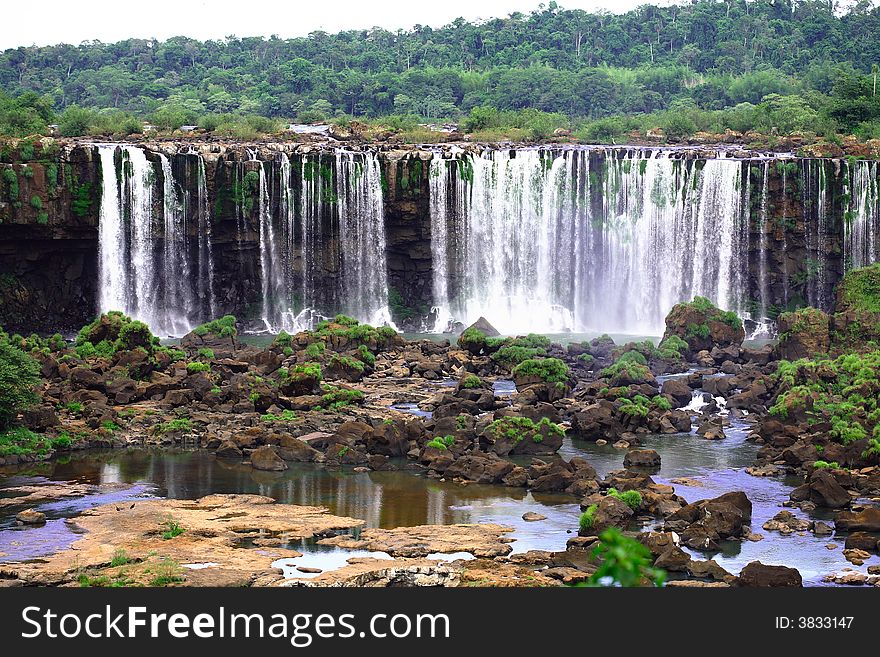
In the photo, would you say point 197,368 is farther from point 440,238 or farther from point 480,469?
point 440,238

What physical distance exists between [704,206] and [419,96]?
4417 cm

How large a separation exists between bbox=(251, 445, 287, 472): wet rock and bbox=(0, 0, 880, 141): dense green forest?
4445 centimetres

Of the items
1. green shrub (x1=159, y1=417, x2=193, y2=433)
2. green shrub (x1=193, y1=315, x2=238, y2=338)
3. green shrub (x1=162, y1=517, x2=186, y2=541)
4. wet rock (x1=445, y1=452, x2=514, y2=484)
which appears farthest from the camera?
green shrub (x1=193, y1=315, x2=238, y2=338)

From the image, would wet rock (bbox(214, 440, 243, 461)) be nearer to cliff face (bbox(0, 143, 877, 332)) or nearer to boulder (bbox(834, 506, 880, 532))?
boulder (bbox(834, 506, 880, 532))

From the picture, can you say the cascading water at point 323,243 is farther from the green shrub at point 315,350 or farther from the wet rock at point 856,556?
the wet rock at point 856,556

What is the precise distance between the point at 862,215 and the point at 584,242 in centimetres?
1124

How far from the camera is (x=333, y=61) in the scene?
373 feet

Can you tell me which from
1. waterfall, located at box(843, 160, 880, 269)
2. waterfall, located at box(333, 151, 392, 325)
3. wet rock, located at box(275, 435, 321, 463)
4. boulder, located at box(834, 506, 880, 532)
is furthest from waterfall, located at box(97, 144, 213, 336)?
boulder, located at box(834, 506, 880, 532)

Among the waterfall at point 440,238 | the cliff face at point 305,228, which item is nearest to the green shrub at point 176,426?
the cliff face at point 305,228

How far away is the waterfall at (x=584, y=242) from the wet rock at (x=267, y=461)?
2742 centimetres

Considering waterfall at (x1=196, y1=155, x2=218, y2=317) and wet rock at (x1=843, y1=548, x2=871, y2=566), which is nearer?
wet rock at (x1=843, y1=548, x2=871, y2=566)

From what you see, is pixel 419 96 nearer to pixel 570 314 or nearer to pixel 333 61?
pixel 333 61

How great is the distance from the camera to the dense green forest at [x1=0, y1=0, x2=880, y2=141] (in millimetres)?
93438

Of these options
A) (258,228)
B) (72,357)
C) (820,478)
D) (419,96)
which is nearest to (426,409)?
(72,357)
